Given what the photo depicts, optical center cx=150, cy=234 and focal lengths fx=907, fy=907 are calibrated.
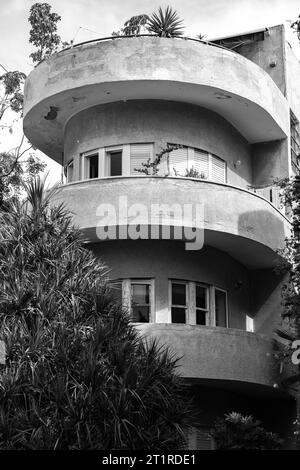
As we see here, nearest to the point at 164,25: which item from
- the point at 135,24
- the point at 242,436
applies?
the point at 135,24

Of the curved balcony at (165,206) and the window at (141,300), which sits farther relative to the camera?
the window at (141,300)

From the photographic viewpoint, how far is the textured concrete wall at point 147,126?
2270 centimetres

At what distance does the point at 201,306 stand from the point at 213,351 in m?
1.90

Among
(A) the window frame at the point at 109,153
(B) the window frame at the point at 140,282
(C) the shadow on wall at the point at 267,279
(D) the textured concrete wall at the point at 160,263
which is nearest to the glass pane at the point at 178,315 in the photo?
(D) the textured concrete wall at the point at 160,263

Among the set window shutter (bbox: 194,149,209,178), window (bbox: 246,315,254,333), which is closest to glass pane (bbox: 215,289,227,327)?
window (bbox: 246,315,254,333)

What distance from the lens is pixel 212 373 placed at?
20234 millimetres

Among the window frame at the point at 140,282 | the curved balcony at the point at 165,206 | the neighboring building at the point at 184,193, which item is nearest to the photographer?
the curved balcony at the point at 165,206

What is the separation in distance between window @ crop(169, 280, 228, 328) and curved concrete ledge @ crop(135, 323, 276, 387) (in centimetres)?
127

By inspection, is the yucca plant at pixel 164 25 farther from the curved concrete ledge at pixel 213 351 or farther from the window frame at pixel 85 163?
the curved concrete ledge at pixel 213 351

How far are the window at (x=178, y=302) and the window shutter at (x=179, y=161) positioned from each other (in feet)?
9.42

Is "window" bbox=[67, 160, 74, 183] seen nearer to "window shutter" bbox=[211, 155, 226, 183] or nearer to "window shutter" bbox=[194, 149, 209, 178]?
"window shutter" bbox=[194, 149, 209, 178]

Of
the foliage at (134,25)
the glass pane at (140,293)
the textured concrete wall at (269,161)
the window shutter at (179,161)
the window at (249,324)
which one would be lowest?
the window at (249,324)
